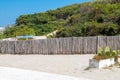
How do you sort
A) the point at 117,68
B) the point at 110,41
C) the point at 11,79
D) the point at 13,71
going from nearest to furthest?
the point at 11,79, the point at 13,71, the point at 117,68, the point at 110,41

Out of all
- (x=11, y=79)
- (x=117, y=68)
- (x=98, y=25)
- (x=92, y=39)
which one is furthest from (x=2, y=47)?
(x=11, y=79)

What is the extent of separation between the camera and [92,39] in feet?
84.0

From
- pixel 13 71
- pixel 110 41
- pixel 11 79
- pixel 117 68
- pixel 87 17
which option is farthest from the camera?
pixel 87 17

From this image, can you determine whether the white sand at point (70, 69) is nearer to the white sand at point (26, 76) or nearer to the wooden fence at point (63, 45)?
the white sand at point (26, 76)

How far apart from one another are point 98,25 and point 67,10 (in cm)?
3799

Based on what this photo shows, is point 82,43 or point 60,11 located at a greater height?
→ point 60,11

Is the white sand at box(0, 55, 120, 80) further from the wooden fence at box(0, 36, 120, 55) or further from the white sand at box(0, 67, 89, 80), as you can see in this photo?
the wooden fence at box(0, 36, 120, 55)

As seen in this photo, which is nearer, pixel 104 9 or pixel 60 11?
pixel 104 9

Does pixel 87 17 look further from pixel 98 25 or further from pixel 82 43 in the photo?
pixel 82 43

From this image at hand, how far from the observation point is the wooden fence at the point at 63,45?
2547cm

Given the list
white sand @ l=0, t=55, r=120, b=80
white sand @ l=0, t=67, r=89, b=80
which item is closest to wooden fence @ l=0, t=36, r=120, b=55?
white sand @ l=0, t=55, r=120, b=80

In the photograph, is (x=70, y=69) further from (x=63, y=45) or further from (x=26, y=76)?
(x=63, y=45)

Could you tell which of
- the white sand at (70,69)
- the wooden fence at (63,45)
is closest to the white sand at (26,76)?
the white sand at (70,69)

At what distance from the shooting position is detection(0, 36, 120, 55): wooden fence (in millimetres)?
25469
